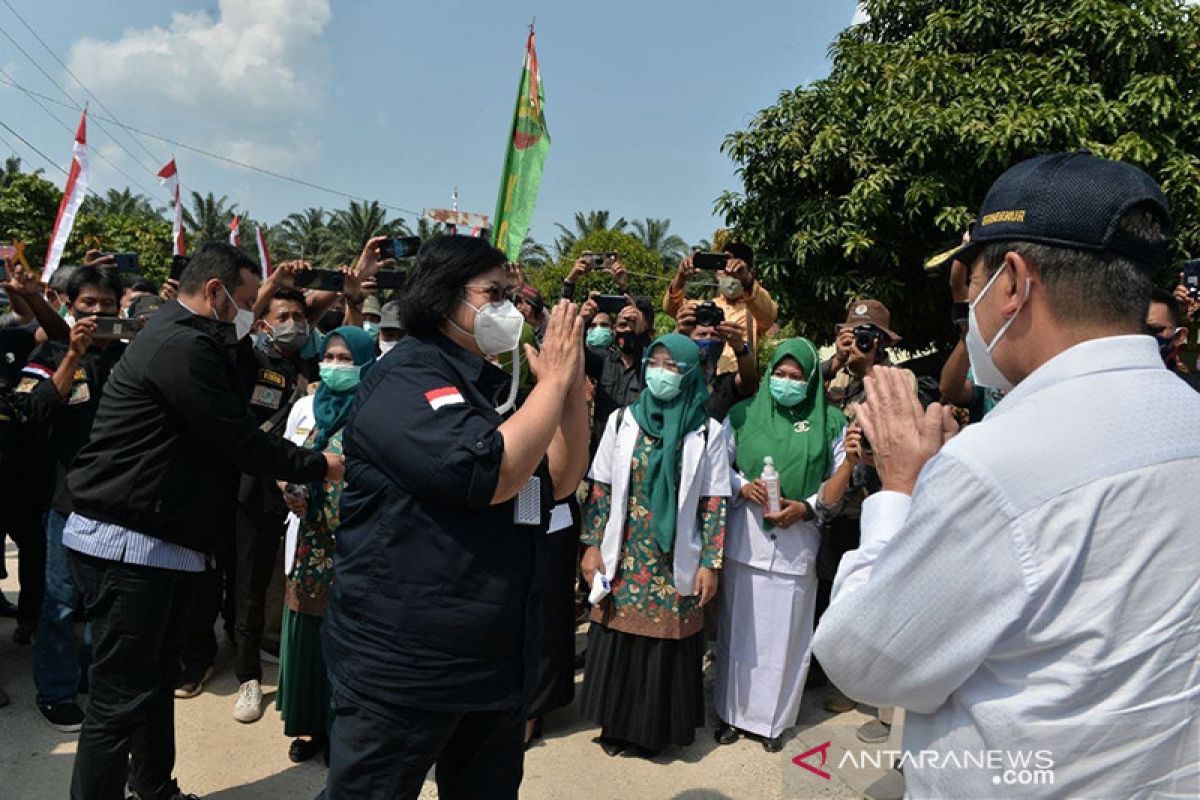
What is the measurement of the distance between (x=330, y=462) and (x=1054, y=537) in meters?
2.45

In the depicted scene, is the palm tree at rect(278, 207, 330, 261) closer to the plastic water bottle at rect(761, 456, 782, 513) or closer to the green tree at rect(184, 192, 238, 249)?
the green tree at rect(184, 192, 238, 249)

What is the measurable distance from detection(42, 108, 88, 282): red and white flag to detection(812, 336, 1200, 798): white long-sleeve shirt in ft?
24.3

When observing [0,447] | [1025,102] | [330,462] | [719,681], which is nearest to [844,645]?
[330,462]

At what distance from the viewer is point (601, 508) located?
3.99 metres

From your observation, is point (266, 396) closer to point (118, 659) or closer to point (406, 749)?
point (118, 659)

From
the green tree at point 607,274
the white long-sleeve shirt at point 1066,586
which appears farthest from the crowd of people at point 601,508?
the green tree at point 607,274

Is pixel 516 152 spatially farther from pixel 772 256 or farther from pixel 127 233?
pixel 127 233

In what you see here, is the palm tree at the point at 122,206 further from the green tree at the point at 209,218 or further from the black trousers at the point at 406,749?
the black trousers at the point at 406,749

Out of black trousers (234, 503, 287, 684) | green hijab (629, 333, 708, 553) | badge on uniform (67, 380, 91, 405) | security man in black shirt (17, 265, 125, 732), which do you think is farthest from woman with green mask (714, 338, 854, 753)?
badge on uniform (67, 380, 91, 405)

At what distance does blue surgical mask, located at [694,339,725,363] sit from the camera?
431 cm

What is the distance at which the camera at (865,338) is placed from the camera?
4.10 meters

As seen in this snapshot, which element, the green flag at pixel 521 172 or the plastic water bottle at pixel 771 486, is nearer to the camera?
the plastic water bottle at pixel 771 486

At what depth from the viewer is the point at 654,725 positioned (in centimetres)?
378

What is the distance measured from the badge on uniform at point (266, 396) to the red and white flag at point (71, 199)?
345 centimetres
